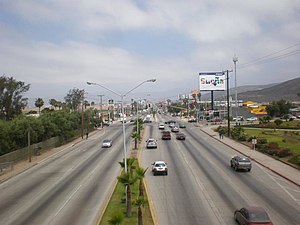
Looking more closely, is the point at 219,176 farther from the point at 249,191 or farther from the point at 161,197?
the point at 161,197

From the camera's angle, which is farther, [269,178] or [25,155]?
[25,155]

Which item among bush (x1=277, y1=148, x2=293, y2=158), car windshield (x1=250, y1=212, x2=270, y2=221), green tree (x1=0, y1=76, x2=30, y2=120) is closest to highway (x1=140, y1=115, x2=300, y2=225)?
car windshield (x1=250, y1=212, x2=270, y2=221)

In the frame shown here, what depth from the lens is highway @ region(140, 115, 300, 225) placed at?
821 inches

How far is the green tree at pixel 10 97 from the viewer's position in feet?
263

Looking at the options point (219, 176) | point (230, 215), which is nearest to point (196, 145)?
point (219, 176)

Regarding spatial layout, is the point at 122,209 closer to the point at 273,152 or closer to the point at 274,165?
the point at 274,165

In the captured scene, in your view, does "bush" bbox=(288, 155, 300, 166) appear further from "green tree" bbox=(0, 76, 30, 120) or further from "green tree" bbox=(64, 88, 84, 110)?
"green tree" bbox=(64, 88, 84, 110)

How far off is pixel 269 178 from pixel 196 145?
1060 inches

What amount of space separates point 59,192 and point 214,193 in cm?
1199

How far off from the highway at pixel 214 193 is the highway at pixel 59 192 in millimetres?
4014

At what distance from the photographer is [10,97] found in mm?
81125

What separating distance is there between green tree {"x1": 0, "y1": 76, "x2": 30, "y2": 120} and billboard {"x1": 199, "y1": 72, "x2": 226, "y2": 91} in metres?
55.2

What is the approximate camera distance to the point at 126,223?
64.1ft

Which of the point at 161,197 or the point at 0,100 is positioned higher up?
the point at 0,100
